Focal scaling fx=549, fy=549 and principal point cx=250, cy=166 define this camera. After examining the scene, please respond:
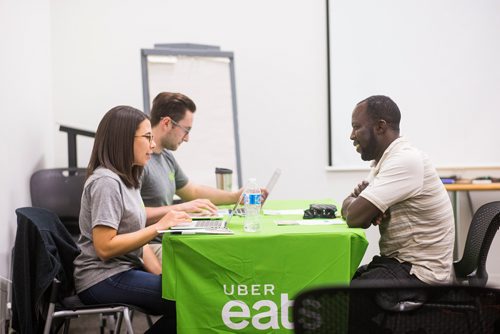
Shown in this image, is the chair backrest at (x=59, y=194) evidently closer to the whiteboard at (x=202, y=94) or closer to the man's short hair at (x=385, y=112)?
the whiteboard at (x=202, y=94)

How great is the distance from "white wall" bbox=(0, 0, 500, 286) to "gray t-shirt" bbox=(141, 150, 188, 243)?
4.65 ft

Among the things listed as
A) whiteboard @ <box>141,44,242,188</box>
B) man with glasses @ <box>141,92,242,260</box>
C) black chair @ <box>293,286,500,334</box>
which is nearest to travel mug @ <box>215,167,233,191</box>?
whiteboard @ <box>141,44,242,188</box>

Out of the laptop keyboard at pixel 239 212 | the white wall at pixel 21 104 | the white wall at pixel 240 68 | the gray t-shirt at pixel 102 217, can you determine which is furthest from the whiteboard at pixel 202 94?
the gray t-shirt at pixel 102 217

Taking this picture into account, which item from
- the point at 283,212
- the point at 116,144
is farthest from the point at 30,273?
the point at 283,212

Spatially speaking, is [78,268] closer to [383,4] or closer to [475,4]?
[383,4]

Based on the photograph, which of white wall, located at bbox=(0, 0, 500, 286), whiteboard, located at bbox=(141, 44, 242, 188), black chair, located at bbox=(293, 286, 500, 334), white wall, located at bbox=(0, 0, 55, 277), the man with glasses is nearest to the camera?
black chair, located at bbox=(293, 286, 500, 334)

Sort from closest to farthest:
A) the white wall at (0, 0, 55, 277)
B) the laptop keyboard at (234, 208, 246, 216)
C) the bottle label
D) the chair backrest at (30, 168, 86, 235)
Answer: the bottle label
the laptop keyboard at (234, 208, 246, 216)
the white wall at (0, 0, 55, 277)
the chair backrest at (30, 168, 86, 235)

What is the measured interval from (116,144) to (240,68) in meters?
2.31

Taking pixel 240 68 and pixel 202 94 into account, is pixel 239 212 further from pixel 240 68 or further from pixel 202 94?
pixel 240 68

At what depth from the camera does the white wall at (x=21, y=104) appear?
2.98 metres

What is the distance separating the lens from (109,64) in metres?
4.13

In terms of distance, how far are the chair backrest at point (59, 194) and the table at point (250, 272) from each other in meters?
1.58

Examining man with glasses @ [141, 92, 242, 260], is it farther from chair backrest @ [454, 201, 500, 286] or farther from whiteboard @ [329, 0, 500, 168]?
whiteboard @ [329, 0, 500, 168]

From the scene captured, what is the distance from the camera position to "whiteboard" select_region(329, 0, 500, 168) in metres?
4.21
